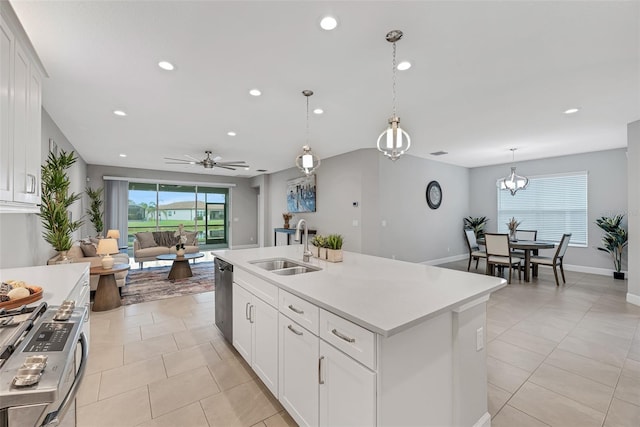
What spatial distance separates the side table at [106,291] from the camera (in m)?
3.61

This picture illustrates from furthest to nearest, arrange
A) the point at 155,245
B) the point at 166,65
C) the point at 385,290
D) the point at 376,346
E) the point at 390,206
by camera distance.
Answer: the point at 155,245, the point at 390,206, the point at 166,65, the point at 385,290, the point at 376,346

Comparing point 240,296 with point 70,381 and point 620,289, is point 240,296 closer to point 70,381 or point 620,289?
point 70,381

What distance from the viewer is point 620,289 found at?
4602 mm

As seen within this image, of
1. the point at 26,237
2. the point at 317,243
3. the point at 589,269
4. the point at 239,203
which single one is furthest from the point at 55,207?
the point at 589,269

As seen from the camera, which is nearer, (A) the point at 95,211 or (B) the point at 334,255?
(B) the point at 334,255

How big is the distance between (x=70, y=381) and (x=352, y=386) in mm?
1090

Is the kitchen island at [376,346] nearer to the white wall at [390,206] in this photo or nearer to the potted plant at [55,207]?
the potted plant at [55,207]

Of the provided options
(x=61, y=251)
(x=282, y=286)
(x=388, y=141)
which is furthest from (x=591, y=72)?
(x=61, y=251)

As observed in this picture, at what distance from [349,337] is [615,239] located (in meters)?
6.85

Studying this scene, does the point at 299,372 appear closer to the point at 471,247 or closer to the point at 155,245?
the point at 471,247

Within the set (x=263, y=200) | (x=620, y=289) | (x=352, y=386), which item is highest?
(x=263, y=200)

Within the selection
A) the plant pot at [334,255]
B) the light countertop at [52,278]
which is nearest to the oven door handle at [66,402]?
the light countertop at [52,278]

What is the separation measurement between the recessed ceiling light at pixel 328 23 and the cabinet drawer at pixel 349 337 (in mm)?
1881

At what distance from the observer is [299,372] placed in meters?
1.58
